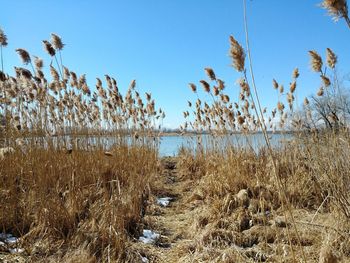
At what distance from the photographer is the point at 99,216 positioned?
3.08 m

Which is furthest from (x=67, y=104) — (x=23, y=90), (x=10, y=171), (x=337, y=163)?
(x=337, y=163)

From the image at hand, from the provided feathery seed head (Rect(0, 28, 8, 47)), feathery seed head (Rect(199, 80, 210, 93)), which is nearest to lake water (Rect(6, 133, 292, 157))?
feathery seed head (Rect(199, 80, 210, 93))

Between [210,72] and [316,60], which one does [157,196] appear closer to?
[210,72]

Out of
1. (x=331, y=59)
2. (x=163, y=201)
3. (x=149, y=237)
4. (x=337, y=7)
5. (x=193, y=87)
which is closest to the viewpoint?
(x=337, y=7)

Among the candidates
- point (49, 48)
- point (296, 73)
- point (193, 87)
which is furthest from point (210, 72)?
point (193, 87)

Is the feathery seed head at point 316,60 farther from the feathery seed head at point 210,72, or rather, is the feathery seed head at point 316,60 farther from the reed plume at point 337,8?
the feathery seed head at point 210,72

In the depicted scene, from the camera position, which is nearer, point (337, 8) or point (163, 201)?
point (337, 8)

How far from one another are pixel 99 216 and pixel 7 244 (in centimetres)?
86

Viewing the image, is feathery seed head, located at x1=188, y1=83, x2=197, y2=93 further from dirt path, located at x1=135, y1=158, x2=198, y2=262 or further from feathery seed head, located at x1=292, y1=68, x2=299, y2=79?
feathery seed head, located at x1=292, y1=68, x2=299, y2=79

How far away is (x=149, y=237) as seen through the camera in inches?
122

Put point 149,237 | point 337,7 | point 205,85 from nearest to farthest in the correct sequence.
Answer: point 337,7 → point 149,237 → point 205,85

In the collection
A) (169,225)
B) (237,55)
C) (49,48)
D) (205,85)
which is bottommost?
(169,225)

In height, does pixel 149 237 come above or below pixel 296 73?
below

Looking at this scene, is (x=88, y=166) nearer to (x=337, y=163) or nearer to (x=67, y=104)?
(x=67, y=104)
